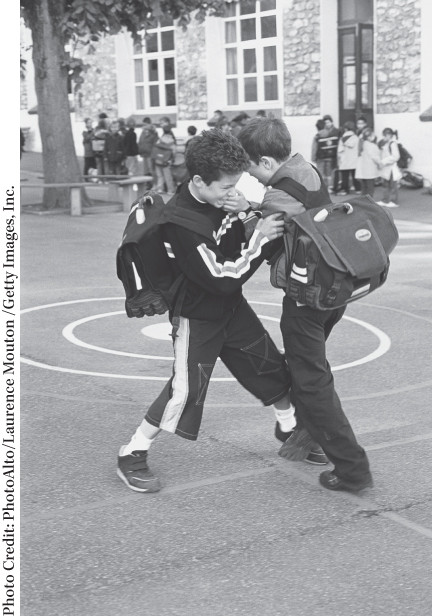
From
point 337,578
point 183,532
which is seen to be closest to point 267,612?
point 337,578

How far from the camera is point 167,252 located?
4.36 meters

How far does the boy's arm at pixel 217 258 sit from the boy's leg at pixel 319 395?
12.7 inches

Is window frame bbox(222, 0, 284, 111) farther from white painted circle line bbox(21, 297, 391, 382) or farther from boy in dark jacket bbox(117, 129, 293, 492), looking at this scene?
boy in dark jacket bbox(117, 129, 293, 492)

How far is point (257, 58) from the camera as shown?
81.9 ft

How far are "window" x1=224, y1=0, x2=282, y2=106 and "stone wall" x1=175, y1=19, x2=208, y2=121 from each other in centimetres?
74

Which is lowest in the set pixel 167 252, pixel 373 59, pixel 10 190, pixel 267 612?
pixel 267 612

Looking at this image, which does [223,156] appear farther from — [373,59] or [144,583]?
[373,59]

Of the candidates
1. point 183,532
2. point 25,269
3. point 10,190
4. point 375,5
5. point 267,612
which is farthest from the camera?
point 375,5

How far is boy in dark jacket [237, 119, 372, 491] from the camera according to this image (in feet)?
14.0

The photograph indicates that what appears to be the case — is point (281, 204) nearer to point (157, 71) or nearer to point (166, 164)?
point (166, 164)

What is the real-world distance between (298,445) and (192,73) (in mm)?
23066

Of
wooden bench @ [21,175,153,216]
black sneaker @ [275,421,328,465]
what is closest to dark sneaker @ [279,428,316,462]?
black sneaker @ [275,421,328,465]

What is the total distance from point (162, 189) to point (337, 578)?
18605 mm

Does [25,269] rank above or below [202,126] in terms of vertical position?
below
